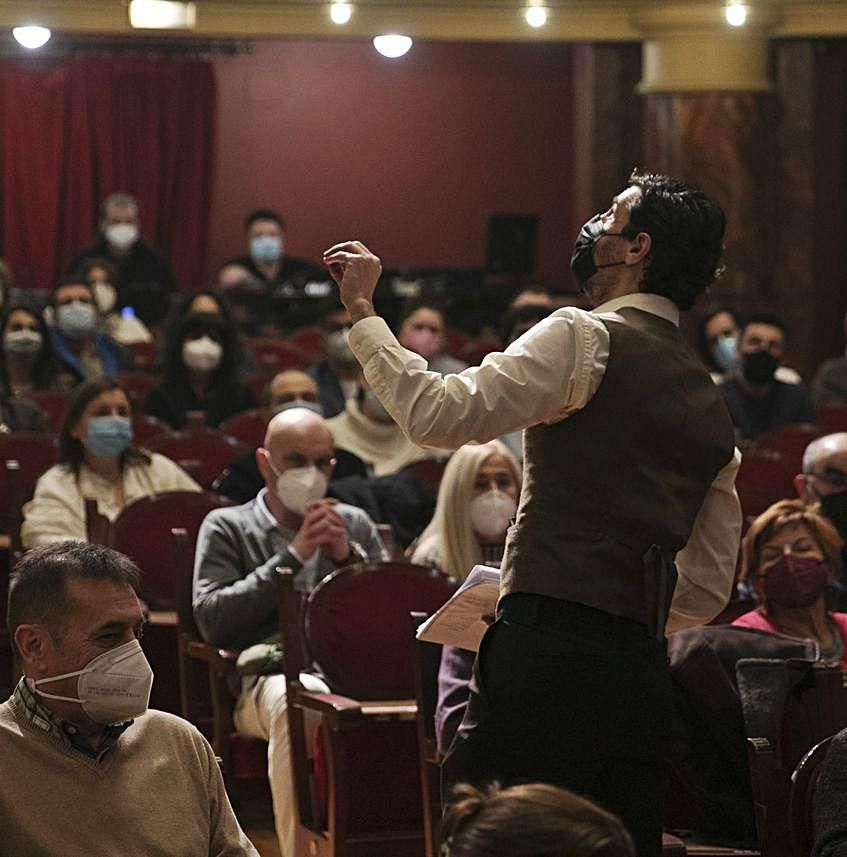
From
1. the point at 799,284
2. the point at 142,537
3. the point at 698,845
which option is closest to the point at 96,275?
the point at 799,284

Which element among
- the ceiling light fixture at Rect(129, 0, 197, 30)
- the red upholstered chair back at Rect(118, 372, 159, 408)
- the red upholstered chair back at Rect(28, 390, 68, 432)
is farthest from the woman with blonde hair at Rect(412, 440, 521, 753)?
the ceiling light fixture at Rect(129, 0, 197, 30)

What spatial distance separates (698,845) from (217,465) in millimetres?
3152

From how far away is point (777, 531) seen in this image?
13.1ft

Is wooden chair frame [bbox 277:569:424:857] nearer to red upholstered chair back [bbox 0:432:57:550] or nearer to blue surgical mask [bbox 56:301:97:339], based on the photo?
red upholstered chair back [bbox 0:432:57:550]

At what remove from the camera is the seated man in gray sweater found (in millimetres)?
4215

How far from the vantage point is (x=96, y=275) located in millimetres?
10125

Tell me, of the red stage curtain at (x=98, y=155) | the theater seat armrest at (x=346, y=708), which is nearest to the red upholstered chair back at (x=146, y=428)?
the theater seat armrest at (x=346, y=708)

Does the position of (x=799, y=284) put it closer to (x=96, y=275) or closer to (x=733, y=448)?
(x=96, y=275)

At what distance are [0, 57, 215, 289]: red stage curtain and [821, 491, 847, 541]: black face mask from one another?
30.4 feet

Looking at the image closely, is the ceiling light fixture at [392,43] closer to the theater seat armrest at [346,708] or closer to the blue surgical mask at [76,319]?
the blue surgical mask at [76,319]

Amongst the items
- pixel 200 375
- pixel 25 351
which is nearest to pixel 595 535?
pixel 200 375

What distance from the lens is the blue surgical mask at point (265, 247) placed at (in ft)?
38.8

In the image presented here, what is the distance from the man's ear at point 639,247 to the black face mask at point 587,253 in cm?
2

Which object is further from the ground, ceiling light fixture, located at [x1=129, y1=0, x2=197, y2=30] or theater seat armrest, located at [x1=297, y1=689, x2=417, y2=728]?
ceiling light fixture, located at [x1=129, y1=0, x2=197, y2=30]
